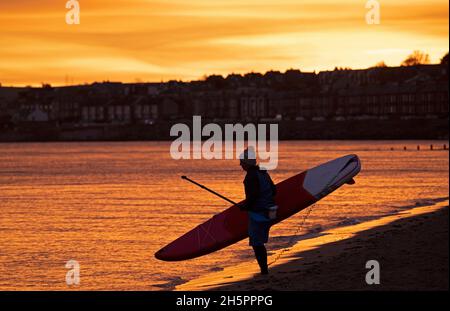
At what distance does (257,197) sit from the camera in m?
15.4

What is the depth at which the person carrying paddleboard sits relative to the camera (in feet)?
50.0

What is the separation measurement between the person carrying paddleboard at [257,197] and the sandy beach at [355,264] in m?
0.83

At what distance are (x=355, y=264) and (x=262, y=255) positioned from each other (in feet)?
5.17

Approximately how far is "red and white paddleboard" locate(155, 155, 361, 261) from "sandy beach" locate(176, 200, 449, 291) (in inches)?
23.5

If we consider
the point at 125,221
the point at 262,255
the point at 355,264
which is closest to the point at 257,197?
the point at 262,255

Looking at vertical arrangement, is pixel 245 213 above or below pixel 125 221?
above

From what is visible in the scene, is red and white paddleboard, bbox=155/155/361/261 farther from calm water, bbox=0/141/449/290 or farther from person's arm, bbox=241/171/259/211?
person's arm, bbox=241/171/259/211

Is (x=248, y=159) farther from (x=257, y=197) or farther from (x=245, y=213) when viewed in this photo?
(x=245, y=213)

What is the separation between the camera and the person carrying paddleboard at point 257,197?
15.2 metres
